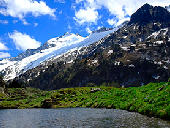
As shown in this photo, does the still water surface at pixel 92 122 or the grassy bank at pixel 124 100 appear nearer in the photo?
the still water surface at pixel 92 122

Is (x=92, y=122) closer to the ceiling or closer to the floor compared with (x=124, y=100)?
closer to the floor

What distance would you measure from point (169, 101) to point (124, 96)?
19202 millimetres

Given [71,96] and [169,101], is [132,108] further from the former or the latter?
[71,96]

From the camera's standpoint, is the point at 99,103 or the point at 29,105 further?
the point at 29,105

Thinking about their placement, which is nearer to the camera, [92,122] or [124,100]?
[92,122]

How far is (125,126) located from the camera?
57.1ft

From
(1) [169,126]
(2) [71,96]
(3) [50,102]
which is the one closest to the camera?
(1) [169,126]

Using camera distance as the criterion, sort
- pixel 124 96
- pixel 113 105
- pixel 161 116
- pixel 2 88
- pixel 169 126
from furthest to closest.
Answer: pixel 2 88 < pixel 124 96 < pixel 113 105 < pixel 161 116 < pixel 169 126

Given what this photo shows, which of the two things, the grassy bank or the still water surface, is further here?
the grassy bank

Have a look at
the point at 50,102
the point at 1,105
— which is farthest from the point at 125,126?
the point at 1,105

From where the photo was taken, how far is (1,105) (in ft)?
209

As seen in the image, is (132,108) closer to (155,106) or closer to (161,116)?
(155,106)

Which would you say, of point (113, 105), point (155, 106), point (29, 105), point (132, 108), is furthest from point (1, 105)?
point (155, 106)

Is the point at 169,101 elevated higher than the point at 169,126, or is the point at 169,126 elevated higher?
the point at 169,101
